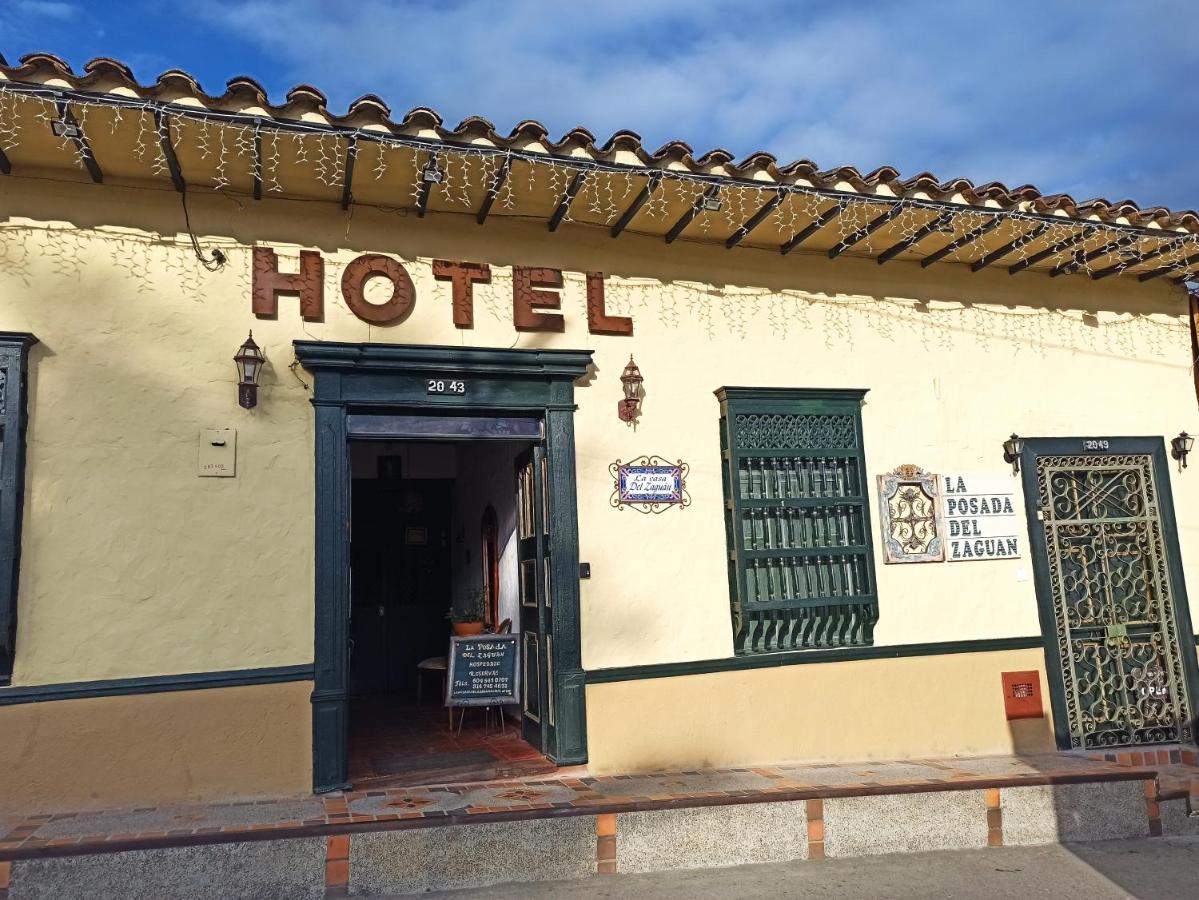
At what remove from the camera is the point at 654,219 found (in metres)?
5.86

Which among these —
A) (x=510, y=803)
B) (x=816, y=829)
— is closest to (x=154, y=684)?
(x=510, y=803)

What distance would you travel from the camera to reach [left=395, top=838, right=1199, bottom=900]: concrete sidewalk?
166 inches

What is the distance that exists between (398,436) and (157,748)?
2089 mm

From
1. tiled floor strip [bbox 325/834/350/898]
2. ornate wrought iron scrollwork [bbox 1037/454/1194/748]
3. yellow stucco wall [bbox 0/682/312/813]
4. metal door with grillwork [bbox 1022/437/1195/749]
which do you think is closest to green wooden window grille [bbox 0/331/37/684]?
yellow stucco wall [bbox 0/682/312/813]

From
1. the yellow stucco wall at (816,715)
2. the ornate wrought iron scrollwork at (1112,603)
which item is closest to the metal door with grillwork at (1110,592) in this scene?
the ornate wrought iron scrollwork at (1112,603)

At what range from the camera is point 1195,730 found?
6.57 m

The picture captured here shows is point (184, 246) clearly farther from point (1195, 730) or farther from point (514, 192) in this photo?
point (1195, 730)

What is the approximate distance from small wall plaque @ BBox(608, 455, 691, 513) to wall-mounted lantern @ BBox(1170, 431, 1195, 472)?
4.01 metres

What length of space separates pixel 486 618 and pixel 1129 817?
466cm

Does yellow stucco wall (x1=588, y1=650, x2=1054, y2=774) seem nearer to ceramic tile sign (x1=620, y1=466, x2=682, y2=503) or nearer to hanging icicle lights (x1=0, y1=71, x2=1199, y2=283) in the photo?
ceramic tile sign (x1=620, y1=466, x2=682, y2=503)

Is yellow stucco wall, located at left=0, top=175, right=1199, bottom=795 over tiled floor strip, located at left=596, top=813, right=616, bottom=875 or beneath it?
over

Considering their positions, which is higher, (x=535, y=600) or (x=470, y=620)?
(x=535, y=600)

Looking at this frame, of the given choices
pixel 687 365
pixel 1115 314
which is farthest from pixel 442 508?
pixel 1115 314

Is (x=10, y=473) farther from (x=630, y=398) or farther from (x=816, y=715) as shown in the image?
(x=816, y=715)
